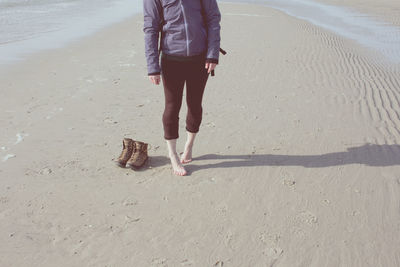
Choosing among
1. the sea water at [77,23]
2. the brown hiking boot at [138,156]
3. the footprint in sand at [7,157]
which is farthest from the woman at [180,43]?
the sea water at [77,23]

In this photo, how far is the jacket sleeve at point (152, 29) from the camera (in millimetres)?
2984

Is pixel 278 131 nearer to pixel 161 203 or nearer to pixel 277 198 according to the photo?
pixel 277 198

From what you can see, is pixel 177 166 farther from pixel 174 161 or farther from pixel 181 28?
pixel 181 28

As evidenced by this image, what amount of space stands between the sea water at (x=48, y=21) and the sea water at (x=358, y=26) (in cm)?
846

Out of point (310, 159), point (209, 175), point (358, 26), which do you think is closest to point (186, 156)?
point (209, 175)

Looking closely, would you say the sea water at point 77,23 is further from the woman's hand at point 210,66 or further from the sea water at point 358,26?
the woman's hand at point 210,66

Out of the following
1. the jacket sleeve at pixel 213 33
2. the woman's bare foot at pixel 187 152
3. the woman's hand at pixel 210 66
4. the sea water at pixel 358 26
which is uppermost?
the jacket sleeve at pixel 213 33

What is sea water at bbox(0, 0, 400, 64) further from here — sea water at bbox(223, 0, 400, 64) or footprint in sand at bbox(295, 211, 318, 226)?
footprint in sand at bbox(295, 211, 318, 226)

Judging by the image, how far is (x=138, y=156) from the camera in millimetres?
3730

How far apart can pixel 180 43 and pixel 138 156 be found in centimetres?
129

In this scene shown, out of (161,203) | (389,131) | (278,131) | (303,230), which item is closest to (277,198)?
(303,230)

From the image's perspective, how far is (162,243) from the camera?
271 centimetres

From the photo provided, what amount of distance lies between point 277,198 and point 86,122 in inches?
111

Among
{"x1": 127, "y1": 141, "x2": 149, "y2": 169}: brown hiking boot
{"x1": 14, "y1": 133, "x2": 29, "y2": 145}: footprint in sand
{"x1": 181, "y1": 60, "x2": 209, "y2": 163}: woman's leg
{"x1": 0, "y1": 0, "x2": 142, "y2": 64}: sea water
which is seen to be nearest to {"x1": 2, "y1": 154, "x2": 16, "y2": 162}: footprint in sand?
{"x1": 14, "y1": 133, "x2": 29, "y2": 145}: footprint in sand
